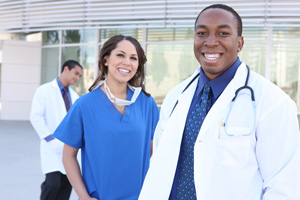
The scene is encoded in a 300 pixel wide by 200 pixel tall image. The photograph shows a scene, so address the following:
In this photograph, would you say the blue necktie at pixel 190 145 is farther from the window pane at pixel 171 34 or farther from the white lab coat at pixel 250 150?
the window pane at pixel 171 34

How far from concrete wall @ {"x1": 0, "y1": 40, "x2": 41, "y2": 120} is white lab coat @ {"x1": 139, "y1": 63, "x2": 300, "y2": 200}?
12877mm

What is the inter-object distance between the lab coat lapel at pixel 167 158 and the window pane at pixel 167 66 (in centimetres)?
809

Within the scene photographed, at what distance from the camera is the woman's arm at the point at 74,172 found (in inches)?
83.5

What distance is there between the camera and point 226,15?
150cm

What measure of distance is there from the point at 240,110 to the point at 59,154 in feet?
9.44

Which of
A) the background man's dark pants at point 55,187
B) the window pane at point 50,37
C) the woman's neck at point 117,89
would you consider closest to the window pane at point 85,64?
the window pane at point 50,37

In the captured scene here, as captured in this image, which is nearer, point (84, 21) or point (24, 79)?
point (84, 21)

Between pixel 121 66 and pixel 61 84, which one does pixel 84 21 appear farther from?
pixel 121 66

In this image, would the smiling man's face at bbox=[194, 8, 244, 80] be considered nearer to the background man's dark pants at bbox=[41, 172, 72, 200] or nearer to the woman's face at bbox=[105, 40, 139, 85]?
the woman's face at bbox=[105, 40, 139, 85]

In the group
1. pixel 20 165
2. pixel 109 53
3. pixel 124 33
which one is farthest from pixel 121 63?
pixel 124 33

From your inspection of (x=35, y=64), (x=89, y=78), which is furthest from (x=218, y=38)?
(x=35, y=64)

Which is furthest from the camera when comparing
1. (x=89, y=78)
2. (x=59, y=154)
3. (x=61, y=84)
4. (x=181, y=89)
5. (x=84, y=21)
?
(x=89, y=78)

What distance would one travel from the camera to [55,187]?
146 inches

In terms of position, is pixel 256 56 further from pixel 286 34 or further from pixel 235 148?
pixel 235 148
